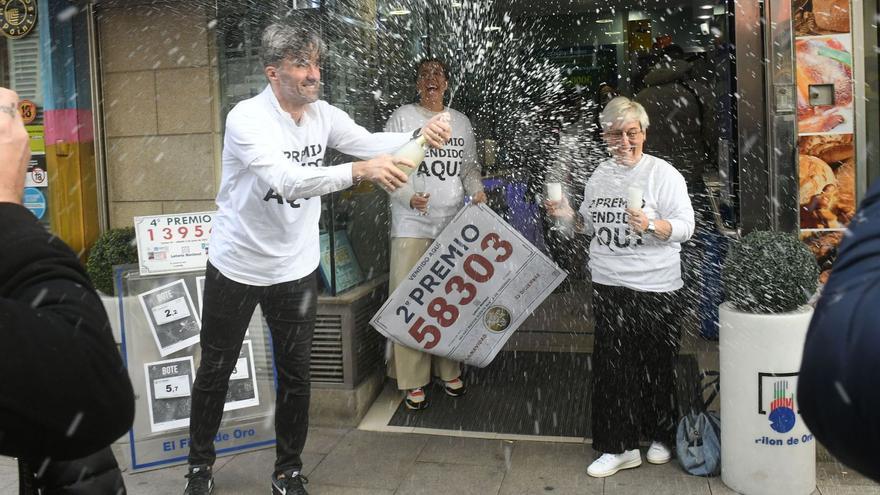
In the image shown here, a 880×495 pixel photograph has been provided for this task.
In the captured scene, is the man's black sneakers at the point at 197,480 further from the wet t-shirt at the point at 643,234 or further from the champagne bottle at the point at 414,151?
the wet t-shirt at the point at 643,234

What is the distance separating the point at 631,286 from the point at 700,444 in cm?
94

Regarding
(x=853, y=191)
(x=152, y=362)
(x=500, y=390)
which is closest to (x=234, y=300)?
(x=152, y=362)

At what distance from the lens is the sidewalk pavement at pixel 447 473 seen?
4.38m

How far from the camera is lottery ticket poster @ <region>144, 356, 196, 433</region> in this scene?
4.82m

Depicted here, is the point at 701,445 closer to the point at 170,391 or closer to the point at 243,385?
the point at 243,385

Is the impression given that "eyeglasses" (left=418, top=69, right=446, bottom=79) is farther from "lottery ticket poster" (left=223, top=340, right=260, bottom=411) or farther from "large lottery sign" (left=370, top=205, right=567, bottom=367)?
"lottery ticket poster" (left=223, top=340, right=260, bottom=411)

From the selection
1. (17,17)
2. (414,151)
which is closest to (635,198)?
(414,151)

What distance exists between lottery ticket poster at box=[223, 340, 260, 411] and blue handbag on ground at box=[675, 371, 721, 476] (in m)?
2.45

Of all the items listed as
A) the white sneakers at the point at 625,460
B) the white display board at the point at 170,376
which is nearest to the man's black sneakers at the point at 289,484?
the white display board at the point at 170,376

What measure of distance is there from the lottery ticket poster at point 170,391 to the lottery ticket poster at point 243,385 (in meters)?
0.23

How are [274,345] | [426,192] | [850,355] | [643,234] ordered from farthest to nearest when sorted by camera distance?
[426,192], [643,234], [274,345], [850,355]

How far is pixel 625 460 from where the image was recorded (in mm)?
4578

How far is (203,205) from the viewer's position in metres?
5.98

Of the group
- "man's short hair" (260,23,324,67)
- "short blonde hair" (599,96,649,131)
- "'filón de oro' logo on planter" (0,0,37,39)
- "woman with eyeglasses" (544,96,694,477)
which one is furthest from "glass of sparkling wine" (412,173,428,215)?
"'filón de oro' logo on planter" (0,0,37,39)
